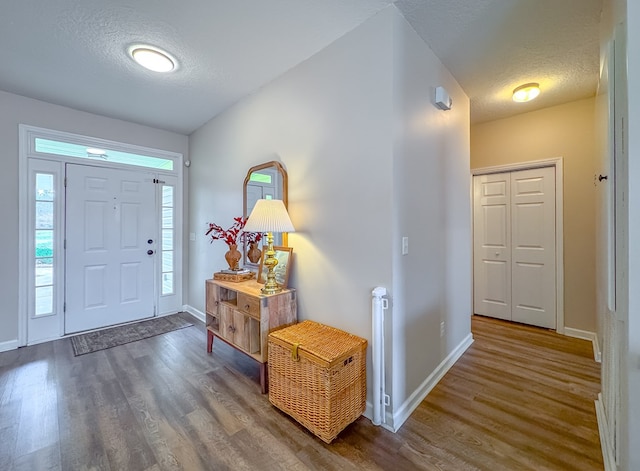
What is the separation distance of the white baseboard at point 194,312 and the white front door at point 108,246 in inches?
16.6

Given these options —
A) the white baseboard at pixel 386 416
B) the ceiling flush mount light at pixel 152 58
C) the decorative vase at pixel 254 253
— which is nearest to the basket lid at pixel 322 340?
the white baseboard at pixel 386 416

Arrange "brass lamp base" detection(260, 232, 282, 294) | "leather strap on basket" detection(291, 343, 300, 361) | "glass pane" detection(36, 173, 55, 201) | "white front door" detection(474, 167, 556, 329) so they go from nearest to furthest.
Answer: "leather strap on basket" detection(291, 343, 300, 361)
"brass lamp base" detection(260, 232, 282, 294)
"glass pane" detection(36, 173, 55, 201)
"white front door" detection(474, 167, 556, 329)

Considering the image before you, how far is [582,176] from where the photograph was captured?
301cm

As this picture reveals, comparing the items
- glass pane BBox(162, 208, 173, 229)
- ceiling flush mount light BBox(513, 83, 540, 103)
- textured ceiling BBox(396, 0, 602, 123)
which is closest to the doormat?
glass pane BBox(162, 208, 173, 229)

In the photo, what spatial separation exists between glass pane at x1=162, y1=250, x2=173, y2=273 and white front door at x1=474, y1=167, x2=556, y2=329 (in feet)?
14.0

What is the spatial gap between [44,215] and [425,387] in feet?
13.7

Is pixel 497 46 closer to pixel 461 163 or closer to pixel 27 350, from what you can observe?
pixel 461 163

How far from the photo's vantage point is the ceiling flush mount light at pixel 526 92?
8.85 ft

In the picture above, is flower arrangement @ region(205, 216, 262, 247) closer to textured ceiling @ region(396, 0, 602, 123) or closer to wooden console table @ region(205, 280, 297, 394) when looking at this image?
wooden console table @ region(205, 280, 297, 394)

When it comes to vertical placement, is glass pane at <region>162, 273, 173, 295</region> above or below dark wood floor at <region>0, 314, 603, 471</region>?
above

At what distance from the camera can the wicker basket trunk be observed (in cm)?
156

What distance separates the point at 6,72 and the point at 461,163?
424cm

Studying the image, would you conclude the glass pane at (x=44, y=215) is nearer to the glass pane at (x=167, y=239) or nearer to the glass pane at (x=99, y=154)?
the glass pane at (x=99, y=154)

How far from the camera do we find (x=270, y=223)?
83.7 inches
